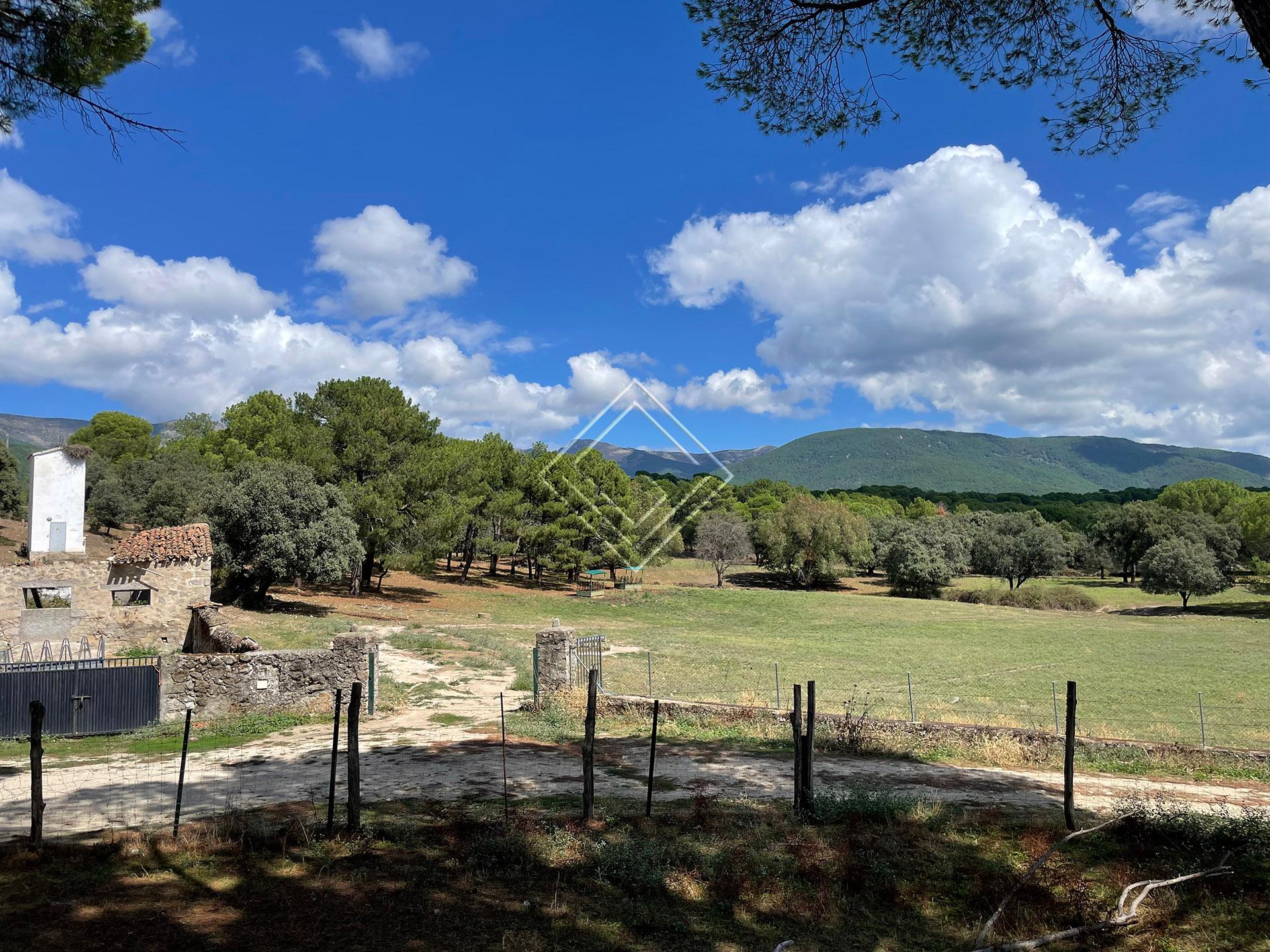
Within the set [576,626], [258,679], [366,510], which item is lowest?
[576,626]

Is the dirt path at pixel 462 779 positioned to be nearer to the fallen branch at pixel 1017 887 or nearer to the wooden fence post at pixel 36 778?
the wooden fence post at pixel 36 778

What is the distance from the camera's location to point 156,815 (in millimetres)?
8227

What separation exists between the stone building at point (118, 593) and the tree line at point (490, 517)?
191 inches

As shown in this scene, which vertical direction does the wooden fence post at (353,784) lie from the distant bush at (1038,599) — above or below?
above

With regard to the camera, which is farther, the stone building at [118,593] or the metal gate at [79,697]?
the stone building at [118,593]

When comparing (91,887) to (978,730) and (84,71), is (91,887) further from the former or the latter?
(978,730)

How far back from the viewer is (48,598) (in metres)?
22.4

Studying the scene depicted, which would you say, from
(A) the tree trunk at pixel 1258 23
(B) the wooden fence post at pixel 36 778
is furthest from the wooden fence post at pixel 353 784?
(A) the tree trunk at pixel 1258 23

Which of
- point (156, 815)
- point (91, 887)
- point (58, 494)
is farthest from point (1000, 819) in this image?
point (58, 494)

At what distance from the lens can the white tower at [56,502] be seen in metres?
26.3

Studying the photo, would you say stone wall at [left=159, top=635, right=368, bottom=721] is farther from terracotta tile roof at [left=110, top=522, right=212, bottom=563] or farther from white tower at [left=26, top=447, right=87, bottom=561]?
white tower at [left=26, top=447, right=87, bottom=561]

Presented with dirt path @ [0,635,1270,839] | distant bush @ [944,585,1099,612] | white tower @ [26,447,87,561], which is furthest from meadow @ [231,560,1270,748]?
white tower @ [26,447,87,561]

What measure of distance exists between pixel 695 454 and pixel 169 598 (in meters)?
27.9

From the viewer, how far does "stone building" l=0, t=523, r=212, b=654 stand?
2053 cm
